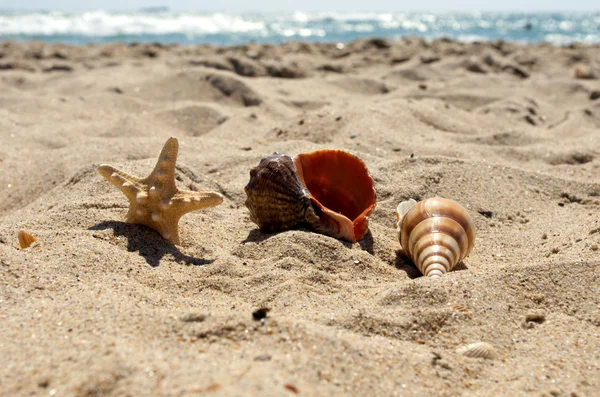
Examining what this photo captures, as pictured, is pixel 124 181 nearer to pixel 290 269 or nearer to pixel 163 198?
pixel 163 198

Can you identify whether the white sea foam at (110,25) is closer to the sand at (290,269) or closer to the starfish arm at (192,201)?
the sand at (290,269)

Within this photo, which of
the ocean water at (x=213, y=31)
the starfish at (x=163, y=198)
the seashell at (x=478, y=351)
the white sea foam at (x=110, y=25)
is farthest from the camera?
the white sea foam at (x=110, y=25)

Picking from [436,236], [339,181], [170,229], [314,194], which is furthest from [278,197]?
[436,236]

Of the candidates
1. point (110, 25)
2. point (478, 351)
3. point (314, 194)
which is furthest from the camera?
point (110, 25)

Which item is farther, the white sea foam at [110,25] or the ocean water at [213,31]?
the white sea foam at [110,25]

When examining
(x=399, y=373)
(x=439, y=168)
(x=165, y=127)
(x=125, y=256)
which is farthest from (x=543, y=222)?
(x=165, y=127)

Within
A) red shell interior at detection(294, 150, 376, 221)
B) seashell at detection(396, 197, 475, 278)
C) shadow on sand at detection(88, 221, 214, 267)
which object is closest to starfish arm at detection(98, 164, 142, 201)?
shadow on sand at detection(88, 221, 214, 267)

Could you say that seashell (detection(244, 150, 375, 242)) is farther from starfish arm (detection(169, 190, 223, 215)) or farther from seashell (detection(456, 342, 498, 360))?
seashell (detection(456, 342, 498, 360))

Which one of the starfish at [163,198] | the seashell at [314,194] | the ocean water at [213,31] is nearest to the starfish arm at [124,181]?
the starfish at [163,198]
